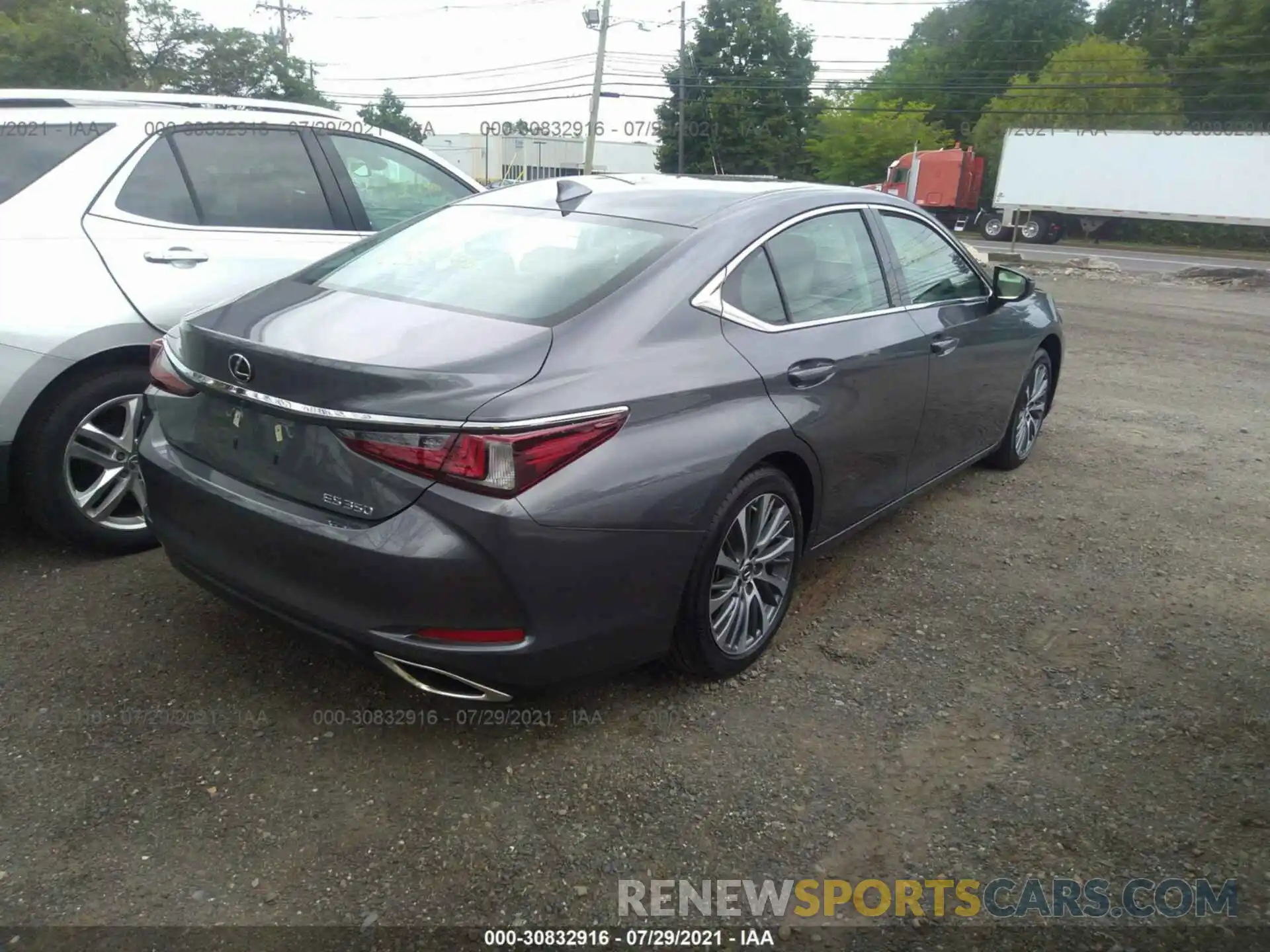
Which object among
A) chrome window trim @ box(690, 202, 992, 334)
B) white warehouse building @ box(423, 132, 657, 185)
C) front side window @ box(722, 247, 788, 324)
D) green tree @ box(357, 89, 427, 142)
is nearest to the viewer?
chrome window trim @ box(690, 202, 992, 334)

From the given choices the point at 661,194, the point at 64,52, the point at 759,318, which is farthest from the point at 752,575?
the point at 64,52

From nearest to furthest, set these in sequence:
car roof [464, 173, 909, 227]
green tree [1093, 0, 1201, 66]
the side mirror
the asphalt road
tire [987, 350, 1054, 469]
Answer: car roof [464, 173, 909, 227], the side mirror, tire [987, 350, 1054, 469], the asphalt road, green tree [1093, 0, 1201, 66]

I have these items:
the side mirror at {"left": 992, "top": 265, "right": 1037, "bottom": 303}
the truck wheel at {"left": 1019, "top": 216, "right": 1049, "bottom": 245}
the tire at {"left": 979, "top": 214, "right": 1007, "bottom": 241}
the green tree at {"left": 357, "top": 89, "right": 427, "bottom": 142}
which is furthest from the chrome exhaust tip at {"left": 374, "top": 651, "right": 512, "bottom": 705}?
the green tree at {"left": 357, "top": 89, "right": 427, "bottom": 142}

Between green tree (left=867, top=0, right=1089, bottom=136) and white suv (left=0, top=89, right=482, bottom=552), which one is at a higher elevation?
green tree (left=867, top=0, right=1089, bottom=136)

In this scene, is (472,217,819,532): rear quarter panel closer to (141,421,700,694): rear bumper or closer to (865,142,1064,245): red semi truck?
(141,421,700,694): rear bumper

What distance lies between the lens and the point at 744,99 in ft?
167

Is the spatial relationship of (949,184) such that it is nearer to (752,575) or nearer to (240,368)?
(752,575)

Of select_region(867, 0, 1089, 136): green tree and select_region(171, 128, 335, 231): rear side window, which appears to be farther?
select_region(867, 0, 1089, 136): green tree

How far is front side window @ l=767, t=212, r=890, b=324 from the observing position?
339cm

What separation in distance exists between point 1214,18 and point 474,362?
173 feet

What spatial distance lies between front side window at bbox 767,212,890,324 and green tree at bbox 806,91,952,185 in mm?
42622

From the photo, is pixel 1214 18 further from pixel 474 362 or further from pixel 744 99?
pixel 474 362

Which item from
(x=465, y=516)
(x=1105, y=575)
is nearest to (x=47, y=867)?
(x=465, y=516)

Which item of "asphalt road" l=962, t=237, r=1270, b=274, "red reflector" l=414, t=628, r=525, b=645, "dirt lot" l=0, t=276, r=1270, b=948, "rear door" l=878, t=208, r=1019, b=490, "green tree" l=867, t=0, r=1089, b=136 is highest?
"green tree" l=867, t=0, r=1089, b=136
